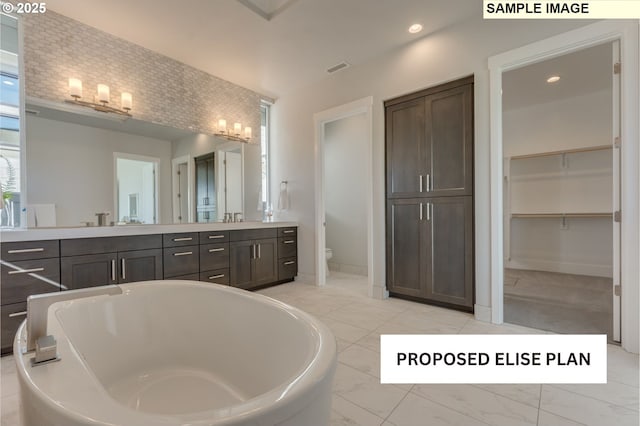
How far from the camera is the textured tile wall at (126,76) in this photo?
2418 mm

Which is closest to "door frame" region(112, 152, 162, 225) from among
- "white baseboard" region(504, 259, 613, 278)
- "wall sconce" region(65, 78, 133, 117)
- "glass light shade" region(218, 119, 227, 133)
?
"wall sconce" region(65, 78, 133, 117)

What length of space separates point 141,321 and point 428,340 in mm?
1954

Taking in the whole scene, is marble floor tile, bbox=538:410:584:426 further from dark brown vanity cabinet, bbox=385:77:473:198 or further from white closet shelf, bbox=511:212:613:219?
white closet shelf, bbox=511:212:613:219

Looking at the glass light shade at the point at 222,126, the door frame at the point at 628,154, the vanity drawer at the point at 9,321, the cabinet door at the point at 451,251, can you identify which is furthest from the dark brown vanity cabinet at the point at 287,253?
the door frame at the point at 628,154

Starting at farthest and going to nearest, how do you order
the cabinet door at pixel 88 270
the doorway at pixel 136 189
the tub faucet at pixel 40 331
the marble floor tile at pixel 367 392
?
the doorway at pixel 136 189 → the cabinet door at pixel 88 270 → the marble floor tile at pixel 367 392 → the tub faucet at pixel 40 331

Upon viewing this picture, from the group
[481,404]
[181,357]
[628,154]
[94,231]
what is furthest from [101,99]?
[628,154]

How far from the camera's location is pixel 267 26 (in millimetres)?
2699

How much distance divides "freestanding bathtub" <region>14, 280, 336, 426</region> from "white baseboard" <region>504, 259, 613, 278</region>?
196 inches

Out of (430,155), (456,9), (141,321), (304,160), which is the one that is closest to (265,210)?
(304,160)

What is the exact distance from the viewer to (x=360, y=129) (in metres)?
4.58

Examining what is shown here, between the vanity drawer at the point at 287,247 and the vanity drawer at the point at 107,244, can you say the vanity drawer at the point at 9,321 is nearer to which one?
the vanity drawer at the point at 107,244

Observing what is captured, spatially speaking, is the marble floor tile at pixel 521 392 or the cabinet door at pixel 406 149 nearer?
the marble floor tile at pixel 521 392

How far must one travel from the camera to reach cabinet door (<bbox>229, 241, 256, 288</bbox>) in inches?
129

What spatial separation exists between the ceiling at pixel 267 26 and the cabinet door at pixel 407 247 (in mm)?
1701
